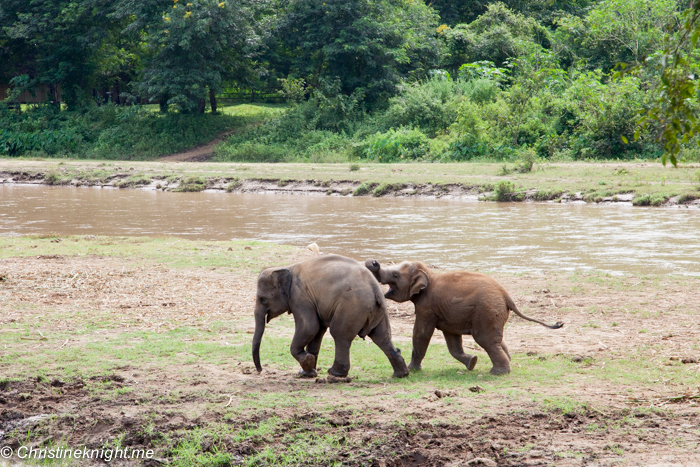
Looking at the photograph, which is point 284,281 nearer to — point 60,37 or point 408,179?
point 408,179

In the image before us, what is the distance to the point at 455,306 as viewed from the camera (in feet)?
21.2

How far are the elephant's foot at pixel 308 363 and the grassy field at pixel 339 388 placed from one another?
13 cm

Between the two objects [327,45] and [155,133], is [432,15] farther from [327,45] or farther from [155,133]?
[155,133]

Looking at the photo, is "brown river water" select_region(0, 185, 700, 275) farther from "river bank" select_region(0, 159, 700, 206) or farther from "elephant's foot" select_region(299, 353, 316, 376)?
"elephant's foot" select_region(299, 353, 316, 376)

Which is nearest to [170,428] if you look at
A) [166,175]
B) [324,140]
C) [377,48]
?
[166,175]

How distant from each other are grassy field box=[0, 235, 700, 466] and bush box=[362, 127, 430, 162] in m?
21.7

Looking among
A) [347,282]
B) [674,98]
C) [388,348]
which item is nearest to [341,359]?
[388,348]

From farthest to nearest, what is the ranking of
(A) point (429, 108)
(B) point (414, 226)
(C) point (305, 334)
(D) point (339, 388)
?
(A) point (429, 108) < (B) point (414, 226) < (C) point (305, 334) < (D) point (339, 388)

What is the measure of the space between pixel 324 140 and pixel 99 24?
16.6m

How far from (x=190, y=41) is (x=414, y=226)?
930 inches

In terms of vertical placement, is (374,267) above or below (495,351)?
above

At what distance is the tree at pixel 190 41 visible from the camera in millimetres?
36344

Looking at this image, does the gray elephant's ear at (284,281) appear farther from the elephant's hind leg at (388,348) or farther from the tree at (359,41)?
the tree at (359,41)

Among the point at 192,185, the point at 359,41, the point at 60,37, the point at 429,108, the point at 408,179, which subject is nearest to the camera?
the point at 408,179
